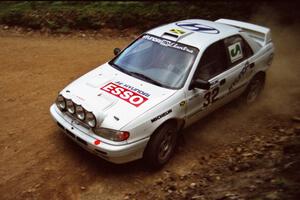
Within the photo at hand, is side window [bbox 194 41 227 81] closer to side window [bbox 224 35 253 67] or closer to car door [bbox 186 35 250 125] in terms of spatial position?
car door [bbox 186 35 250 125]

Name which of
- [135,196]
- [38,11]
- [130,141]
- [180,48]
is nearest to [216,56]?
[180,48]

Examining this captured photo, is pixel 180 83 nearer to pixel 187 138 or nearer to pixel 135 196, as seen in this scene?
pixel 187 138

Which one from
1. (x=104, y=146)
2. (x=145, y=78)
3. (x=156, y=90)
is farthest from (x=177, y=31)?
(x=104, y=146)

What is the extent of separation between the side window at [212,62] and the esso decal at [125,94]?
102 centimetres

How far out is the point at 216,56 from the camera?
252 inches

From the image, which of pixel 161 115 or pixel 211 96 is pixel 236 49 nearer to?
pixel 211 96

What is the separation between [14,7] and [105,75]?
647 centimetres

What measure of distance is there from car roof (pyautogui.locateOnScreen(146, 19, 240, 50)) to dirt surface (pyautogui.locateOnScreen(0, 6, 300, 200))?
1558mm

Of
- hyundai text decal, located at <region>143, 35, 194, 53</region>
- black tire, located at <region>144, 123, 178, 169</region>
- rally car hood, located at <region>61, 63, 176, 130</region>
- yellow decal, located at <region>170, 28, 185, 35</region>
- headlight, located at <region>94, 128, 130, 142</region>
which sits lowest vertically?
black tire, located at <region>144, 123, 178, 169</region>

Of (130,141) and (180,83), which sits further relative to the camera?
(180,83)

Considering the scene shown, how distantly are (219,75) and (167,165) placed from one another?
5.60ft

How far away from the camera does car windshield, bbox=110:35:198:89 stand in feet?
19.4

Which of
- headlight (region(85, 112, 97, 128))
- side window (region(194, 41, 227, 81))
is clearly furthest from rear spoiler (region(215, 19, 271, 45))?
headlight (region(85, 112, 97, 128))

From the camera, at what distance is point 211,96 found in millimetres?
6328
